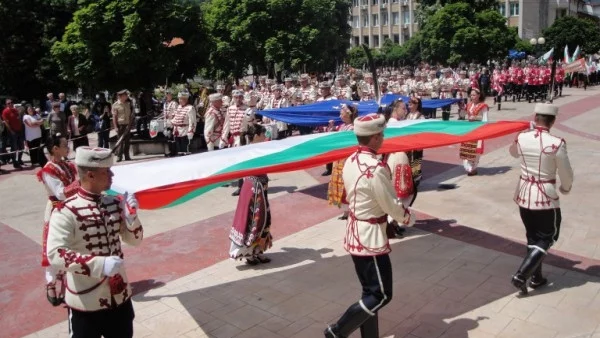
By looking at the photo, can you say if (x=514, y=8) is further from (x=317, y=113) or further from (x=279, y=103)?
(x=317, y=113)

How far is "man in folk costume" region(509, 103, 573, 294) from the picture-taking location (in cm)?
521

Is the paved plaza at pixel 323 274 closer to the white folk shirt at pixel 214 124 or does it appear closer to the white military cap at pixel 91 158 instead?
the white folk shirt at pixel 214 124

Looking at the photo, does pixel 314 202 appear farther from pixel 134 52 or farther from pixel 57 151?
pixel 134 52

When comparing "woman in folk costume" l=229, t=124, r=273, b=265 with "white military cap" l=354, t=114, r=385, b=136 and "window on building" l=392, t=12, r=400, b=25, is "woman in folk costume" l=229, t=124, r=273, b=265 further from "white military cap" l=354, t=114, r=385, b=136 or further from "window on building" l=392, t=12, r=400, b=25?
"window on building" l=392, t=12, r=400, b=25

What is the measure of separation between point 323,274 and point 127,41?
11051 mm

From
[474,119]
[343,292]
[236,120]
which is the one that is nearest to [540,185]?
[343,292]

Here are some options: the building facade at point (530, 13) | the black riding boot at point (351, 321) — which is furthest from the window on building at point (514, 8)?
the black riding boot at point (351, 321)

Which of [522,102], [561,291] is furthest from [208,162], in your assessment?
[522,102]

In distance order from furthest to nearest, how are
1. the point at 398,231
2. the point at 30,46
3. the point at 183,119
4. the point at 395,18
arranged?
1. the point at 395,18
2. the point at 30,46
3. the point at 183,119
4. the point at 398,231

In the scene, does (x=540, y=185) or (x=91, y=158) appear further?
(x=540, y=185)

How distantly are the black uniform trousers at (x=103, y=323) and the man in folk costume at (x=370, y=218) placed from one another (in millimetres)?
1578

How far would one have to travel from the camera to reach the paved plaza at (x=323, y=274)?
→ 16.5 ft

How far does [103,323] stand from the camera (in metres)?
3.50

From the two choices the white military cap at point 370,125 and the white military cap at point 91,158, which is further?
the white military cap at point 370,125
